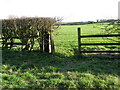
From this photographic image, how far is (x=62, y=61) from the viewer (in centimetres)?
782

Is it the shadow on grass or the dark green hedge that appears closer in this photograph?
the shadow on grass

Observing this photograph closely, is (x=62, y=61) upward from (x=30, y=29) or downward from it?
downward

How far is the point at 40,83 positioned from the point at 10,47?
20.3ft

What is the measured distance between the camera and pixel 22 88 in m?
4.68

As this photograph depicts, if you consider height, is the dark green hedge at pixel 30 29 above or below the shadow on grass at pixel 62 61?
above

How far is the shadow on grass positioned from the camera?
648cm

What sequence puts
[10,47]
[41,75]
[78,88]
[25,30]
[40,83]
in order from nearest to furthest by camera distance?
1. [78,88]
2. [40,83]
3. [41,75]
4. [25,30]
5. [10,47]

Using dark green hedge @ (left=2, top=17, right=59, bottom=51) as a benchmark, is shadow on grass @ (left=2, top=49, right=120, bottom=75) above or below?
below

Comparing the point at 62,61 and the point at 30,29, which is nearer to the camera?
the point at 62,61

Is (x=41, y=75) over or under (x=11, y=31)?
under

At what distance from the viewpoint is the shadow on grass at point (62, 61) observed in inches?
255

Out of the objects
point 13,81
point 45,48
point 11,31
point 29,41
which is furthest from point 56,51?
point 13,81

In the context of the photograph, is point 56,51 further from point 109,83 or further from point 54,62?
point 109,83

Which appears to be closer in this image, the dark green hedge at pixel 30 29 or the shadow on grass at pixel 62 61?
the shadow on grass at pixel 62 61
